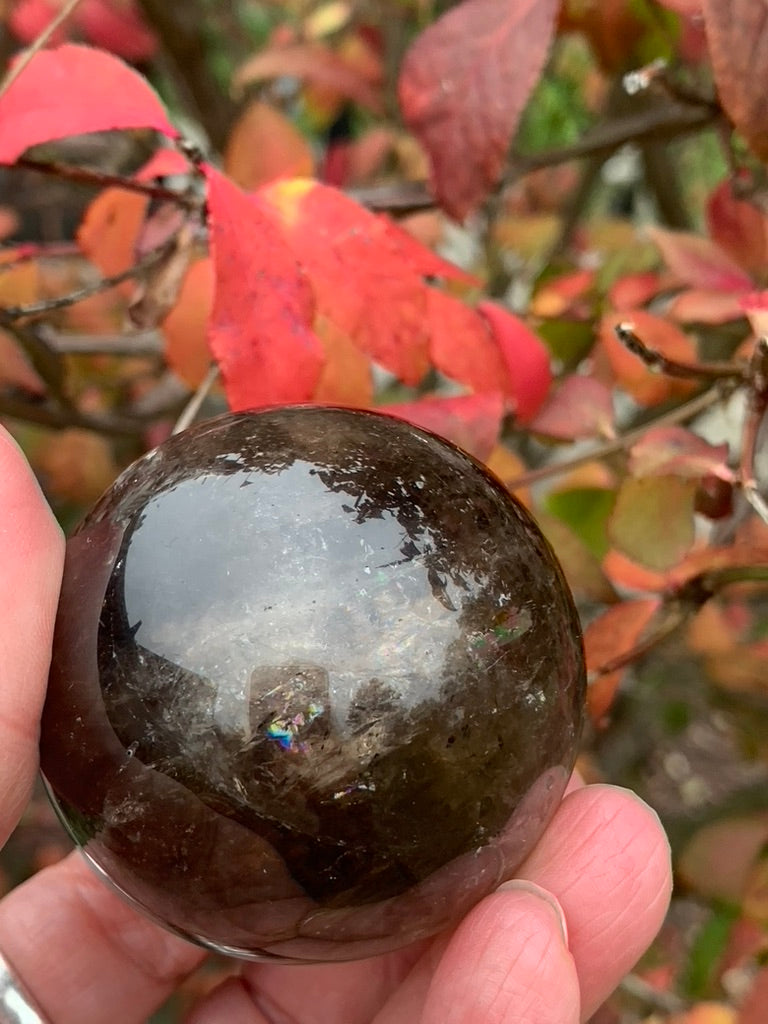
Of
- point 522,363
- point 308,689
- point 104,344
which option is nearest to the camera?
point 308,689

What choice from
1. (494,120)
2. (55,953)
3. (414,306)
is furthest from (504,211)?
(55,953)

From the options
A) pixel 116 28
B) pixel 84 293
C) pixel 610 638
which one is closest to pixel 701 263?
pixel 610 638

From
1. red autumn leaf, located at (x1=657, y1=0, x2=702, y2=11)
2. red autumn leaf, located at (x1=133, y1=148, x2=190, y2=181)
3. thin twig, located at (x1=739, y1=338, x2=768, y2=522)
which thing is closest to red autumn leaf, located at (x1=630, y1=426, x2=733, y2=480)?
thin twig, located at (x1=739, y1=338, x2=768, y2=522)

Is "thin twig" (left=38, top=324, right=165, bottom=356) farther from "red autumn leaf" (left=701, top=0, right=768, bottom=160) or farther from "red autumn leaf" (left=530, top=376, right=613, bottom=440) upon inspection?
"red autumn leaf" (left=701, top=0, right=768, bottom=160)

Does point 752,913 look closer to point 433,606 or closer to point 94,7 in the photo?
point 433,606

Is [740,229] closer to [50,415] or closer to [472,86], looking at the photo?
[472,86]

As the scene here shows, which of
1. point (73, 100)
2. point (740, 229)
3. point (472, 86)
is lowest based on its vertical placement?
point (740, 229)
